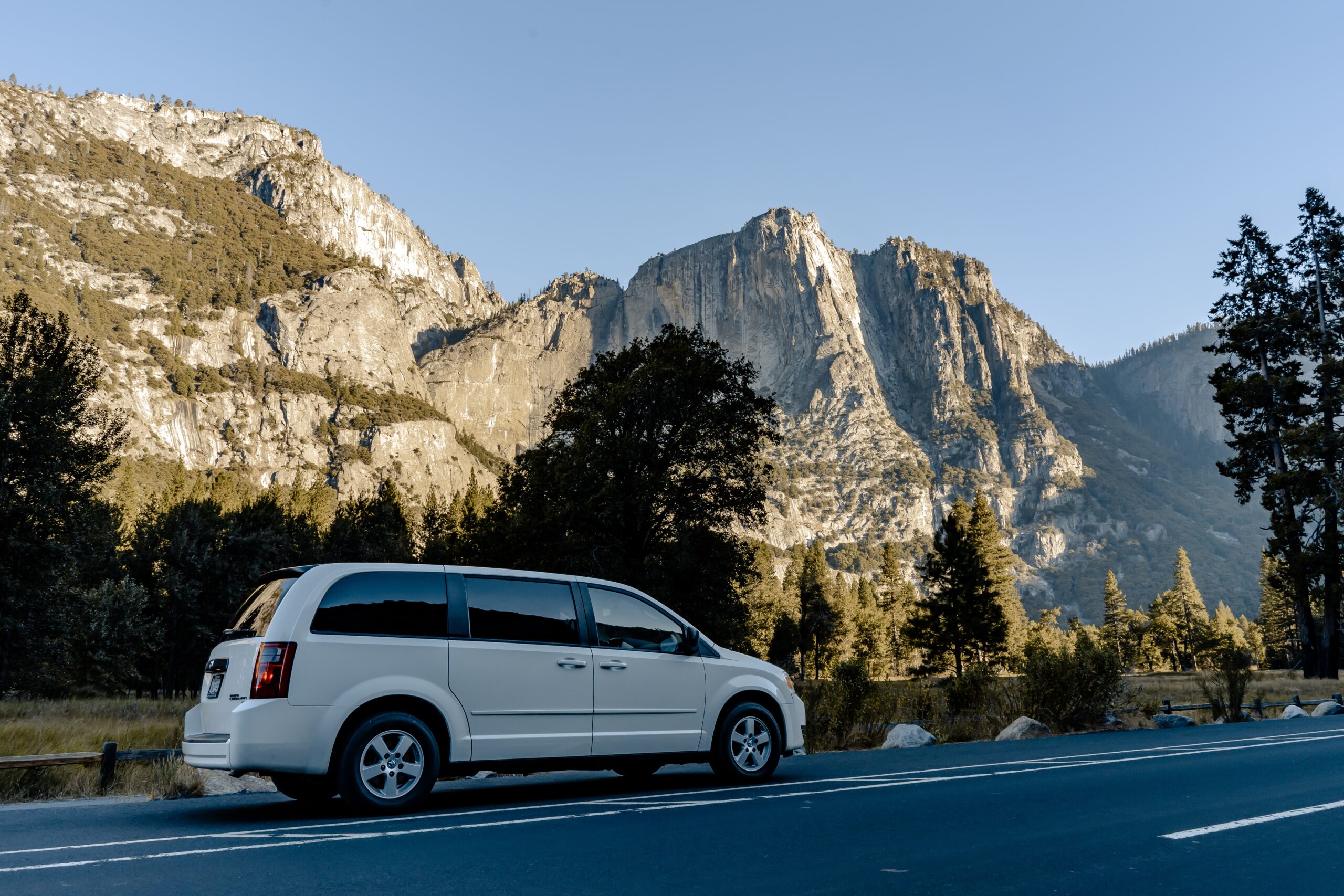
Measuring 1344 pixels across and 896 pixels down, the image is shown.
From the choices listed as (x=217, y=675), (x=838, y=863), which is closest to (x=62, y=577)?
(x=217, y=675)

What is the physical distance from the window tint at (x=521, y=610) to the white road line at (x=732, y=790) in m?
1.42

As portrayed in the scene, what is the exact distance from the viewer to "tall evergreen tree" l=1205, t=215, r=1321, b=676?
117ft

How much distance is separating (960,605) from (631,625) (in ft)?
165

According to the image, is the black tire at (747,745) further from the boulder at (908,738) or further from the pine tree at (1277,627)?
the pine tree at (1277,627)

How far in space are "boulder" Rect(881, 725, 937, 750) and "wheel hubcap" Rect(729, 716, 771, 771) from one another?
6.26 meters

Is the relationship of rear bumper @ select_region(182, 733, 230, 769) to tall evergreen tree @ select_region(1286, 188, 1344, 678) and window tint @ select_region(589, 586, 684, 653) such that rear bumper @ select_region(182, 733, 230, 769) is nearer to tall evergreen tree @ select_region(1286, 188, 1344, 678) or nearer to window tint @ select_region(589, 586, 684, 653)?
window tint @ select_region(589, 586, 684, 653)

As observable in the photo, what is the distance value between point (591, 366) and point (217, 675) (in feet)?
93.3

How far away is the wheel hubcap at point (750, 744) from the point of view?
9164 millimetres

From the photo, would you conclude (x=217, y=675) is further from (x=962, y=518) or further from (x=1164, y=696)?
(x=962, y=518)

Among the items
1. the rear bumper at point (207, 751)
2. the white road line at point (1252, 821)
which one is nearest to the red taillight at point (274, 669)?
the rear bumper at point (207, 751)

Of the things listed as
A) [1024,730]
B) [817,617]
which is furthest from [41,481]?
[817,617]

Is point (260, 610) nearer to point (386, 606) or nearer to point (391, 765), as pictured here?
point (386, 606)

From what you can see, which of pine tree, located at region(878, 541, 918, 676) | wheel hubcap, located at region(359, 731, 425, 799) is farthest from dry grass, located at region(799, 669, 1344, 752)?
pine tree, located at region(878, 541, 918, 676)

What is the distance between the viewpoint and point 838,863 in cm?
511
